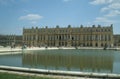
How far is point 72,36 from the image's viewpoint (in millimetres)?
112250

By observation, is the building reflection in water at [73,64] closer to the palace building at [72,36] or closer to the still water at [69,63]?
the still water at [69,63]

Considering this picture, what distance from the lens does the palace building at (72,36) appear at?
106m

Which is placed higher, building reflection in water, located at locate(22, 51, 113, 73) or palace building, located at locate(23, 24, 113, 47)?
palace building, located at locate(23, 24, 113, 47)

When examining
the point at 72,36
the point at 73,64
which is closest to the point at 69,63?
the point at 73,64

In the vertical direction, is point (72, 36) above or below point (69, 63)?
above

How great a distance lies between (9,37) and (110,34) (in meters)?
80.3

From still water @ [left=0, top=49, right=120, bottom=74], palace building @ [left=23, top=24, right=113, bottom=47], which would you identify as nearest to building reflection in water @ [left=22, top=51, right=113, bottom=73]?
still water @ [left=0, top=49, right=120, bottom=74]

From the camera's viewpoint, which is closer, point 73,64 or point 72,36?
point 73,64

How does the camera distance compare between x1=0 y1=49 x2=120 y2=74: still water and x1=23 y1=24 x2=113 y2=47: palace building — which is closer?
x1=0 y1=49 x2=120 y2=74: still water

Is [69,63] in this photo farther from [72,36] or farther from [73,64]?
[72,36]

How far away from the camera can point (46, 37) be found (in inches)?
4692

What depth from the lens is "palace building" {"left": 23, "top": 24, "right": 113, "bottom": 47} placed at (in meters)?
106

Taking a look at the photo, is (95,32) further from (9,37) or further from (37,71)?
(37,71)

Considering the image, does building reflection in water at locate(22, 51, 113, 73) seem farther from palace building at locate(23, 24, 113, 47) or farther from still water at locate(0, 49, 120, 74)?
palace building at locate(23, 24, 113, 47)
